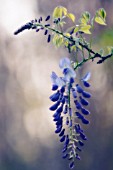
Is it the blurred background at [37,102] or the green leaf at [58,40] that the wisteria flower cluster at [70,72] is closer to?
the green leaf at [58,40]

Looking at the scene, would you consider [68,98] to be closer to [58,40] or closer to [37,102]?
[58,40]

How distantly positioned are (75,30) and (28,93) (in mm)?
5043

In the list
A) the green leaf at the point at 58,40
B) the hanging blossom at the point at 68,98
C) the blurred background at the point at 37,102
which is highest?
the blurred background at the point at 37,102

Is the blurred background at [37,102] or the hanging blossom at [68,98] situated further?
the blurred background at [37,102]

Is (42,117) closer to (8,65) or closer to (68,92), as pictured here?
(8,65)

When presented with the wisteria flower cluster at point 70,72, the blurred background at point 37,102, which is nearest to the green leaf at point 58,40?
the wisteria flower cluster at point 70,72

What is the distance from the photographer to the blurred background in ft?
16.2

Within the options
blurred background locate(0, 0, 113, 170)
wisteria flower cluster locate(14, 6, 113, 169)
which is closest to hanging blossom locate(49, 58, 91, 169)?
wisteria flower cluster locate(14, 6, 113, 169)

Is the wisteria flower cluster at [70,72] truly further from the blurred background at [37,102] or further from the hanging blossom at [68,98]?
the blurred background at [37,102]

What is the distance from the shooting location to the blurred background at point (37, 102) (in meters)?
4.94

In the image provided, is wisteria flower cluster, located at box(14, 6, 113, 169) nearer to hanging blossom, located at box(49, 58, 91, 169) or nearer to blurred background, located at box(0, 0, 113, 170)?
hanging blossom, located at box(49, 58, 91, 169)

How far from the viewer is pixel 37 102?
5.73 m

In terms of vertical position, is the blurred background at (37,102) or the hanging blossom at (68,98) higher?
the blurred background at (37,102)

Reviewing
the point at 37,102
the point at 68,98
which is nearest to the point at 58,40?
the point at 68,98
